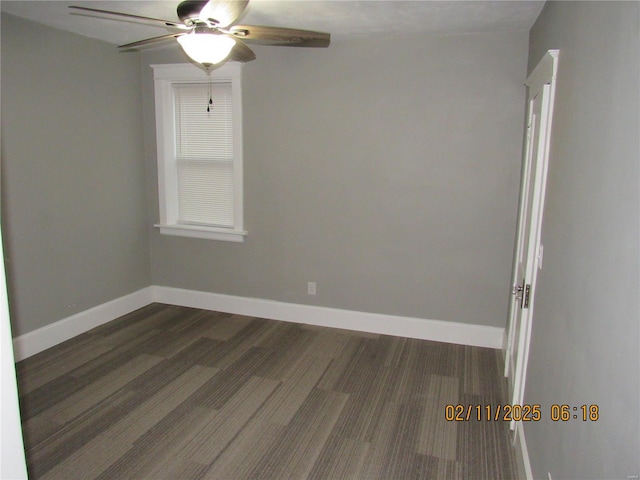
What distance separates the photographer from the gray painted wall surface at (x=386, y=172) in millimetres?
3473

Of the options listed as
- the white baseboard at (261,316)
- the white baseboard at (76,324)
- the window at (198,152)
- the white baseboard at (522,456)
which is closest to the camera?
the white baseboard at (522,456)

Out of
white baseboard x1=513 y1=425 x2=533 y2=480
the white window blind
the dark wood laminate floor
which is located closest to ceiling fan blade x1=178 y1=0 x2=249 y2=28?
the white window blind

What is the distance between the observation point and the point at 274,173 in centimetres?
404

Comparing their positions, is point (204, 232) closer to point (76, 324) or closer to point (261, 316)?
point (261, 316)

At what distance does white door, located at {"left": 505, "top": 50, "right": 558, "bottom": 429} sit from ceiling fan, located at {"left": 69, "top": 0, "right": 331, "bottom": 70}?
1.15 m

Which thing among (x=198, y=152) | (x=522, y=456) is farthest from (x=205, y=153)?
(x=522, y=456)

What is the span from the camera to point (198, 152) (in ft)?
14.2

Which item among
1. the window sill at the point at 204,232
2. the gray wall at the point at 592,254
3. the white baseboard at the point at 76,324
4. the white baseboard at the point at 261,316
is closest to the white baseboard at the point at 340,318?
the white baseboard at the point at 261,316

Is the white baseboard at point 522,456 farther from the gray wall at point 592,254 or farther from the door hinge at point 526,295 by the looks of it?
the door hinge at point 526,295

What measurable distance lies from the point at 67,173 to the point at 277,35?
2.25m

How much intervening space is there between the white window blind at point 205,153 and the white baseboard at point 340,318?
2.48ft

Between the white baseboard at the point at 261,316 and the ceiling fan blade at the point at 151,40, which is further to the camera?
the white baseboard at the point at 261,316

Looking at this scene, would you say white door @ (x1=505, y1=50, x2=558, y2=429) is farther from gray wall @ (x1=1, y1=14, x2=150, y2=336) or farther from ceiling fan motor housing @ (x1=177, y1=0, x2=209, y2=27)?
gray wall @ (x1=1, y1=14, x2=150, y2=336)

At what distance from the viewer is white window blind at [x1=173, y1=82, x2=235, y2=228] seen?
4.19 metres
